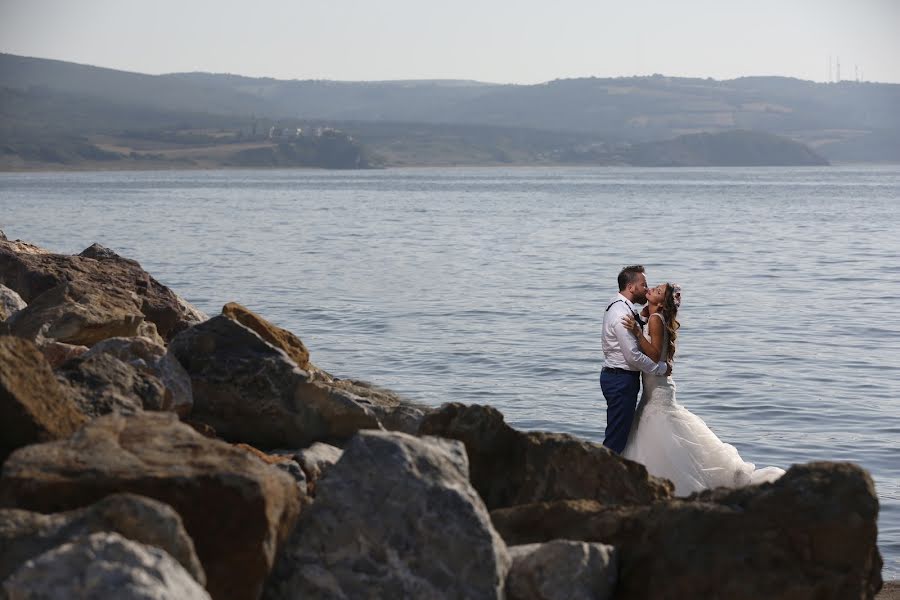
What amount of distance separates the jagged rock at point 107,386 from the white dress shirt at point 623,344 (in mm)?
3075

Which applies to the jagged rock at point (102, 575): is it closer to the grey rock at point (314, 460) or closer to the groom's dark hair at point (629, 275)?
the grey rock at point (314, 460)

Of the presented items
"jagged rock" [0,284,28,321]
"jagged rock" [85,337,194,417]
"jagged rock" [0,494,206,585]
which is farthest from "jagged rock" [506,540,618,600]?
"jagged rock" [0,284,28,321]

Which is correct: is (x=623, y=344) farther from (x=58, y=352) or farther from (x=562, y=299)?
(x=562, y=299)

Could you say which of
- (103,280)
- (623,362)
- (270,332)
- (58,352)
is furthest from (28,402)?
(103,280)

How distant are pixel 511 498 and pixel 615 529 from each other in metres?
1.08

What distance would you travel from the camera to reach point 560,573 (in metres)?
4.88

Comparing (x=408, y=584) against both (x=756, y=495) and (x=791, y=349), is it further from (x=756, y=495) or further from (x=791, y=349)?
(x=791, y=349)

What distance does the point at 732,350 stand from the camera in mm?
17828

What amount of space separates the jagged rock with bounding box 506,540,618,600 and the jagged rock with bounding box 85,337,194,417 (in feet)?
8.56

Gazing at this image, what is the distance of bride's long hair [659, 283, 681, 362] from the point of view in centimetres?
827

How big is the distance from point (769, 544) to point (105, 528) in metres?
2.33

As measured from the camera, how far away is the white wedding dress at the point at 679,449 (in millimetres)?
8531

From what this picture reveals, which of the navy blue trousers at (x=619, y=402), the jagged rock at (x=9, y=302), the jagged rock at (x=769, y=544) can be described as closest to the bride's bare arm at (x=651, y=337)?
the navy blue trousers at (x=619, y=402)

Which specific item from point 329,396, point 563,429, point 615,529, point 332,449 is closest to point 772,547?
point 615,529
